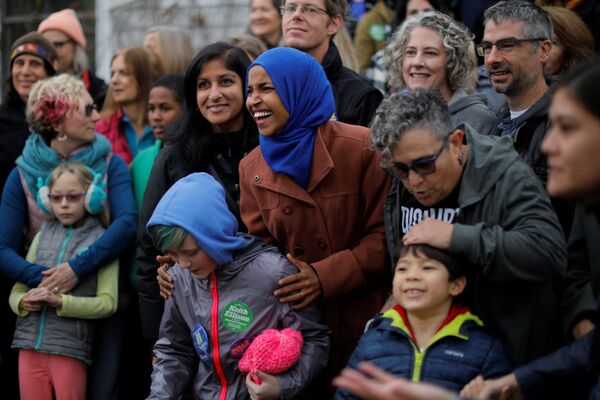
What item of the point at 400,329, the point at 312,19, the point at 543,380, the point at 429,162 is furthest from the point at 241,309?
the point at 312,19

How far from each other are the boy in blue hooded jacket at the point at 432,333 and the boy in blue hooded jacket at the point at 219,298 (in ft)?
1.78

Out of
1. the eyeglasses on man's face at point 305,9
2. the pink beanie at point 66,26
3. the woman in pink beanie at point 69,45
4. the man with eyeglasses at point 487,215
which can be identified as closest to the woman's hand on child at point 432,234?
the man with eyeglasses at point 487,215

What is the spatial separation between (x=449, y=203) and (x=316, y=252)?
0.82 meters

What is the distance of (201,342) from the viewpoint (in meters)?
4.08

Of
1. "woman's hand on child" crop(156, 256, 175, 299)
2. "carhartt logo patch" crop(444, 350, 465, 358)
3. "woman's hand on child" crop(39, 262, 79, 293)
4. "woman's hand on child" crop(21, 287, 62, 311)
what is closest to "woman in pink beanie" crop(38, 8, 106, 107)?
"woman's hand on child" crop(39, 262, 79, 293)

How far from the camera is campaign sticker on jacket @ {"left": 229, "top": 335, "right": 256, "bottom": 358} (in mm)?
4027

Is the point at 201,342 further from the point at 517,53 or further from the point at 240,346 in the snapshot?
the point at 517,53

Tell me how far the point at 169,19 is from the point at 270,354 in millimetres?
7488

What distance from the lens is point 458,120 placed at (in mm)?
4324

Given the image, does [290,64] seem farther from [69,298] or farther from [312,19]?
[69,298]

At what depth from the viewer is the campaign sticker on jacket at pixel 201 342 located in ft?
13.4

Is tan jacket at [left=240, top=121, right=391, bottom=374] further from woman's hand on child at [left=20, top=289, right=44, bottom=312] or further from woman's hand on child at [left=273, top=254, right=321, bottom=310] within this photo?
woman's hand on child at [left=20, top=289, right=44, bottom=312]

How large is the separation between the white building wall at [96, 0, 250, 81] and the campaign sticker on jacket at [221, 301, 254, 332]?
6.61 metres

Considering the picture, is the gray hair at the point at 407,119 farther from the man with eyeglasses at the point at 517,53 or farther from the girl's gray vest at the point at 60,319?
the girl's gray vest at the point at 60,319
